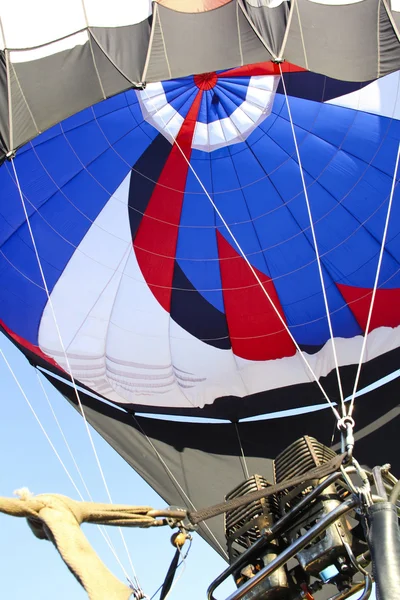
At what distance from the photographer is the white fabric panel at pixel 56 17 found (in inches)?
185

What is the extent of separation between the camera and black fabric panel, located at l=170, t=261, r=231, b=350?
6.86 meters

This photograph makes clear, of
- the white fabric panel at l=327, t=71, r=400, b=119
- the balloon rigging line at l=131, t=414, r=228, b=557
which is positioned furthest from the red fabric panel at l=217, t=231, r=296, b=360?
the white fabric panel at l=327, t=71, r=400, b=119

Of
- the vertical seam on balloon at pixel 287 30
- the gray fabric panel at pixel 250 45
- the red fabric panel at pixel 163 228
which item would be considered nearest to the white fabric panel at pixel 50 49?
the gray fabric panel at pixel 250 45

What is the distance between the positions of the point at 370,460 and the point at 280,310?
153cm

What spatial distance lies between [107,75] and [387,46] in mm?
1753

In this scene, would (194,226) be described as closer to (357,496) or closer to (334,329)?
(334,329)

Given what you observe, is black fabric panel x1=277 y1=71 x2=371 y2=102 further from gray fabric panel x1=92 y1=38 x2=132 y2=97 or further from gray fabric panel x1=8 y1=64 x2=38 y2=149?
gray fabric panel x1=8 y1=64 x2=38 y2=149

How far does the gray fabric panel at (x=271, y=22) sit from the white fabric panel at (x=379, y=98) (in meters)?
1.77

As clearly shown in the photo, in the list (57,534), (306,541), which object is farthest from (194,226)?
(57,534)

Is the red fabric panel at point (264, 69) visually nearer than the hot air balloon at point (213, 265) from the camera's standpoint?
Yes

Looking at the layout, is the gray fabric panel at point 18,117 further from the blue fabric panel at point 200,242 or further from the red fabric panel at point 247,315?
the red fabric panel at point 247,315

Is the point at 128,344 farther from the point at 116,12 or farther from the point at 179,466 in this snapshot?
the point at 116,12

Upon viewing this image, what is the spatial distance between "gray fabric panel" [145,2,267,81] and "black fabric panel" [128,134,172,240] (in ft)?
6.53

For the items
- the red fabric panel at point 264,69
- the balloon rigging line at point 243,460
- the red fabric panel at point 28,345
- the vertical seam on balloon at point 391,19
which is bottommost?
the balloon rigging line at point 243,460
